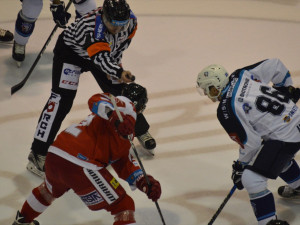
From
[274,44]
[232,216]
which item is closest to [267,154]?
[232,216]

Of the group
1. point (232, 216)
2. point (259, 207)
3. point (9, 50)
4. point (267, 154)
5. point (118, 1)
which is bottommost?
point (9, 50)

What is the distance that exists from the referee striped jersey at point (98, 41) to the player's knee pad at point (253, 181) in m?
0.86

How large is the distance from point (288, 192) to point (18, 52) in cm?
247

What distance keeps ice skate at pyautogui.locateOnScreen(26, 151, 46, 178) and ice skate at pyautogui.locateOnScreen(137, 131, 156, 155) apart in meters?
0.62

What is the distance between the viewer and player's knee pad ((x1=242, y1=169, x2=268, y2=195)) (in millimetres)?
3402

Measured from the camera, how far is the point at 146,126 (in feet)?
14.4

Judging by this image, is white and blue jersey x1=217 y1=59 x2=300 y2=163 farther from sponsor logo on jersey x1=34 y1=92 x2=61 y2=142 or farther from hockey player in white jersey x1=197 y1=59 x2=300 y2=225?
sponsor logo on jersey x1=34 y1=92 x2=61 y2=142

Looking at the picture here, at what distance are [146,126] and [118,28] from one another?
0.77m

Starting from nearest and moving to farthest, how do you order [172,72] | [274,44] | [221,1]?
[172,72] < [274,44] < [221,1]

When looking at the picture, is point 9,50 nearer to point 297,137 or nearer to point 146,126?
point 146,126

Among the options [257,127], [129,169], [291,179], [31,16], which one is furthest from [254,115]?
[31,16]

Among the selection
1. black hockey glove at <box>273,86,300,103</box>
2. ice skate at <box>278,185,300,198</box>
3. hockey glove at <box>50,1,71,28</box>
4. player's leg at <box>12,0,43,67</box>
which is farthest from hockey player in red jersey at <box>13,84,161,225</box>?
player's leg at <box>12,0,43,67</box>

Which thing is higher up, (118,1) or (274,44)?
(118,1)

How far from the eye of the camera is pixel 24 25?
530 cm
